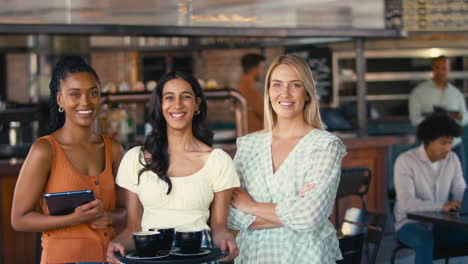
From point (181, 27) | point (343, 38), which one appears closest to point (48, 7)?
point (181, 27)

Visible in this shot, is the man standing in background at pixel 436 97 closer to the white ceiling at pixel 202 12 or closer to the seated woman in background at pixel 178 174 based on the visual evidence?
the white ceiling at pixel 202 12

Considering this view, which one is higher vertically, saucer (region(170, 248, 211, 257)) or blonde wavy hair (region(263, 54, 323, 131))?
blonde wavy hair (region(263, 54, 323, 131))

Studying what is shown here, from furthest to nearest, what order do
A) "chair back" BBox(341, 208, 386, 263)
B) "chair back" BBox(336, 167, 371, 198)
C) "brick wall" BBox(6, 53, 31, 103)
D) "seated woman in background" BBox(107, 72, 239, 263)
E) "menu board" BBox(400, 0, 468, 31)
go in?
1. "brick wall" BBox(6, 53, 31, 103)
2. "menu board" BBox(400, 0, 468, 31)
3. "chair back" BBox(336, 167, 371, 198)
4. "chair back" BBox(341, 208, 386, 263)
5. "seated woman in background" BBox(107, 72, 239, 263)

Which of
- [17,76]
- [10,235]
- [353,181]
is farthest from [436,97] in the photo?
[17,76]

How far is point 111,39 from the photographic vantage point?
1095 centimetres

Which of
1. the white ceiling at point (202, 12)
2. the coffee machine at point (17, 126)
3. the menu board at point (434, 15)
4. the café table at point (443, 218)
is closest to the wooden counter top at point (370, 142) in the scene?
the white ceiling at point (202, 12)

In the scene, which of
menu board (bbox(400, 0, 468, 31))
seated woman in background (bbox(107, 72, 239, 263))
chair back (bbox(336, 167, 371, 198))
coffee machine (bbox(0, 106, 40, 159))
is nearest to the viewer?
seated woman in background (bbox(107, 72, 239, 263))

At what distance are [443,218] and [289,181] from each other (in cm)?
179

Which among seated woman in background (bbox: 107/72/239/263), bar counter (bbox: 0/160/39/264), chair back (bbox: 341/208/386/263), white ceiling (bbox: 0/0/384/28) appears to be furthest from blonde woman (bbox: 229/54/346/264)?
white ceiling (bbox: 0/0/384/28)

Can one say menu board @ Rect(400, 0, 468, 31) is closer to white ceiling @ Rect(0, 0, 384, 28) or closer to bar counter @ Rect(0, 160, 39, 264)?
white ceiling @ Rect(0, 0, 384, 28)

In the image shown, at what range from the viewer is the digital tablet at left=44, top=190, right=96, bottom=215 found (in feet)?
8.11

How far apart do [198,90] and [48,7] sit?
4.07 m

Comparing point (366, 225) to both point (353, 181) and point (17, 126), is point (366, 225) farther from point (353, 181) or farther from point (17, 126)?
point (17, 126)

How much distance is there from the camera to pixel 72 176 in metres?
2.62
